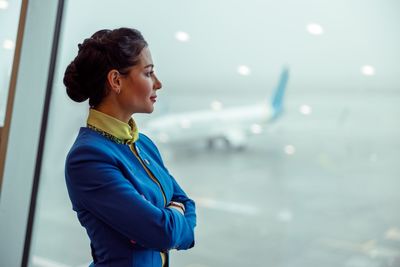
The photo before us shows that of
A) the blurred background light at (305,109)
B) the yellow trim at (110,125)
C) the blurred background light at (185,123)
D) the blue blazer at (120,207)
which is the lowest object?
the blue blazer at (120,207)

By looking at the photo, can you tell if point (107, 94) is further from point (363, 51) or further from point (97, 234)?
point (363, 51)

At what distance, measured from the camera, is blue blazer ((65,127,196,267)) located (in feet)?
3.43

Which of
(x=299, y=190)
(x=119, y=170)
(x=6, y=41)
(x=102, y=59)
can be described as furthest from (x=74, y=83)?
(x=6, y=41)

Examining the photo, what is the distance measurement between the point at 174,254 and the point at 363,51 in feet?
4.25

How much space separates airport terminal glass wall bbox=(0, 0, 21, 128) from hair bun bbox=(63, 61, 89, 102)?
1455mm

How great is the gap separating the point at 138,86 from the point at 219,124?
1102mm

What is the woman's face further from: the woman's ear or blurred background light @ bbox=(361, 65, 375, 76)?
blurred background light @ bbox=(361, 65, 375, 76)

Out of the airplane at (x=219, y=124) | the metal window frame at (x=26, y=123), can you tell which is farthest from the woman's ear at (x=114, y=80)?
the metal window frame at (x=26, y=123)

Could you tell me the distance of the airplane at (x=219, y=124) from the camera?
215 centimetres

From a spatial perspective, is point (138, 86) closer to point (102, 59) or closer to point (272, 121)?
point (102, 59)

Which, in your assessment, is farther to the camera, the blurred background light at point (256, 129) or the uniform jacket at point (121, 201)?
the blurred background light at point (256, 129)

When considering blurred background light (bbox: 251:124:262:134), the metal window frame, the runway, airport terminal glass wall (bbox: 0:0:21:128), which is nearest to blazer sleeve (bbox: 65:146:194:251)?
the runway

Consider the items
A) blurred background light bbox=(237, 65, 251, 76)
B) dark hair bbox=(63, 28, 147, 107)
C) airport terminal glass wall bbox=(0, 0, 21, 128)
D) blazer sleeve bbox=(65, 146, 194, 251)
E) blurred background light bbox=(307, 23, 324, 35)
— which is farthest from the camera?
airport terminal glass wall bbox=(0, 0, 21, 128)

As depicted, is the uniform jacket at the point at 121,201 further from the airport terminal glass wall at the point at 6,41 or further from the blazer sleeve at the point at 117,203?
the airport terminal glass wall at the point at 6,41
